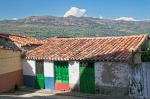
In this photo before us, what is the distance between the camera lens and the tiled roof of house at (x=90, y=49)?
1663 cm

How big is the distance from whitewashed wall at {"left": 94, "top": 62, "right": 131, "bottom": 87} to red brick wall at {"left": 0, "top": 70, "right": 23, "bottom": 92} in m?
6.55

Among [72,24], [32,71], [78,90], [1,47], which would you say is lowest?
[78,90]

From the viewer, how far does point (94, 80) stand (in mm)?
17281

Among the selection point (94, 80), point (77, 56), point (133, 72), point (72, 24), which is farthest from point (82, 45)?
point (72, 24)

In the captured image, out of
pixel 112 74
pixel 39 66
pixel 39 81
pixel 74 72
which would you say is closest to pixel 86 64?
pixel 74 72

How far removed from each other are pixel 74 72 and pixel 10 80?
4.93 meters

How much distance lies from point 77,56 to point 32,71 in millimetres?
4500

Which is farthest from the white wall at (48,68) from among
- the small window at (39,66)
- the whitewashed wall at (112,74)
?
the whitewashed wall at (112,74)

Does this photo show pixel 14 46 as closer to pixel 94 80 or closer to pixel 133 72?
pixel 94 80

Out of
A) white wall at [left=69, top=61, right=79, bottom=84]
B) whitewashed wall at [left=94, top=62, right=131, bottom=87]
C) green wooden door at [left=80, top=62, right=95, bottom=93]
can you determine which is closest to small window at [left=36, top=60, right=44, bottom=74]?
white wall at [left=69, top=61, right=79, bottom=84]

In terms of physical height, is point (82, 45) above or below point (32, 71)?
above

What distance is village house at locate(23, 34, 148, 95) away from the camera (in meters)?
15.9

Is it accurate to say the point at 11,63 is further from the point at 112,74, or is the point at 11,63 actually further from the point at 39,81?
the point at 112,74

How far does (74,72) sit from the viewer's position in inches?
717
